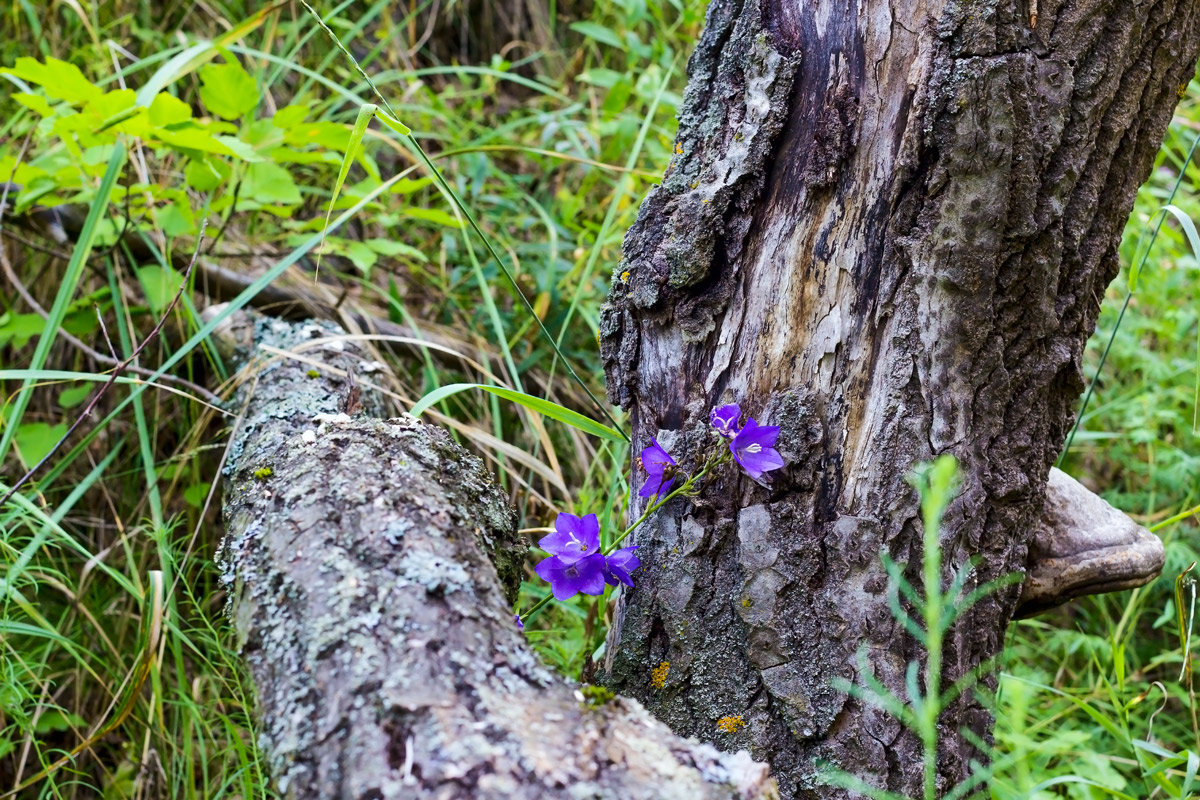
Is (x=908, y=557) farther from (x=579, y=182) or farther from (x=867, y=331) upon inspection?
(x=579, y=182)

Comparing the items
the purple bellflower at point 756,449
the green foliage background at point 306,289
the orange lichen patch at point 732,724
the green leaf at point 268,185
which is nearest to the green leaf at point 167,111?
the green foliage background at point 306,289

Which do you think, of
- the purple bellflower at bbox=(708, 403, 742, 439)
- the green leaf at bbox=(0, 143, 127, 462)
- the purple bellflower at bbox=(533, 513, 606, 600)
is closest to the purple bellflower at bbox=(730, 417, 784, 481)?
the purple bellflower at bbox=(708, 403, 742, 439)

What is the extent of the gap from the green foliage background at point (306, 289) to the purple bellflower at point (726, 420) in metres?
0.45

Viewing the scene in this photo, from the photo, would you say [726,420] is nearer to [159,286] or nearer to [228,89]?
[228,89]

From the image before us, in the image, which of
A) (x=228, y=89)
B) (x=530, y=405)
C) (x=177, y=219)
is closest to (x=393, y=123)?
(x=530, y=405)

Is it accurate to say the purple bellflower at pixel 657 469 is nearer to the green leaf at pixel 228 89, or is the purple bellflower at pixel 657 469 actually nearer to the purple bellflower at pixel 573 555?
the purple bellflower at pixel 573 555

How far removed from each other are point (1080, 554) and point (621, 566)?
0.74 m

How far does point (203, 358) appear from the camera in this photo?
2.28 meters

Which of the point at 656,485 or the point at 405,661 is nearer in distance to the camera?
the point at 405,661

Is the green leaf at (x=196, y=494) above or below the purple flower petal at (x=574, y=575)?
below

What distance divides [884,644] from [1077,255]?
575mm

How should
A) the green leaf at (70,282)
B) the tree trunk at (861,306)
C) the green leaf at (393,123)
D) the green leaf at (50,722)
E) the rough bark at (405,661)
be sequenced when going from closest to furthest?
the rough bark at (405,661)
the tree trunk at (861,306)
the green leaf at (393,123)
the green leaf at (70,282)
the green leaf at (50,722)

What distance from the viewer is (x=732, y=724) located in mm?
1169

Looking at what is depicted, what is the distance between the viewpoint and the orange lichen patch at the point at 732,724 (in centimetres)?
117
